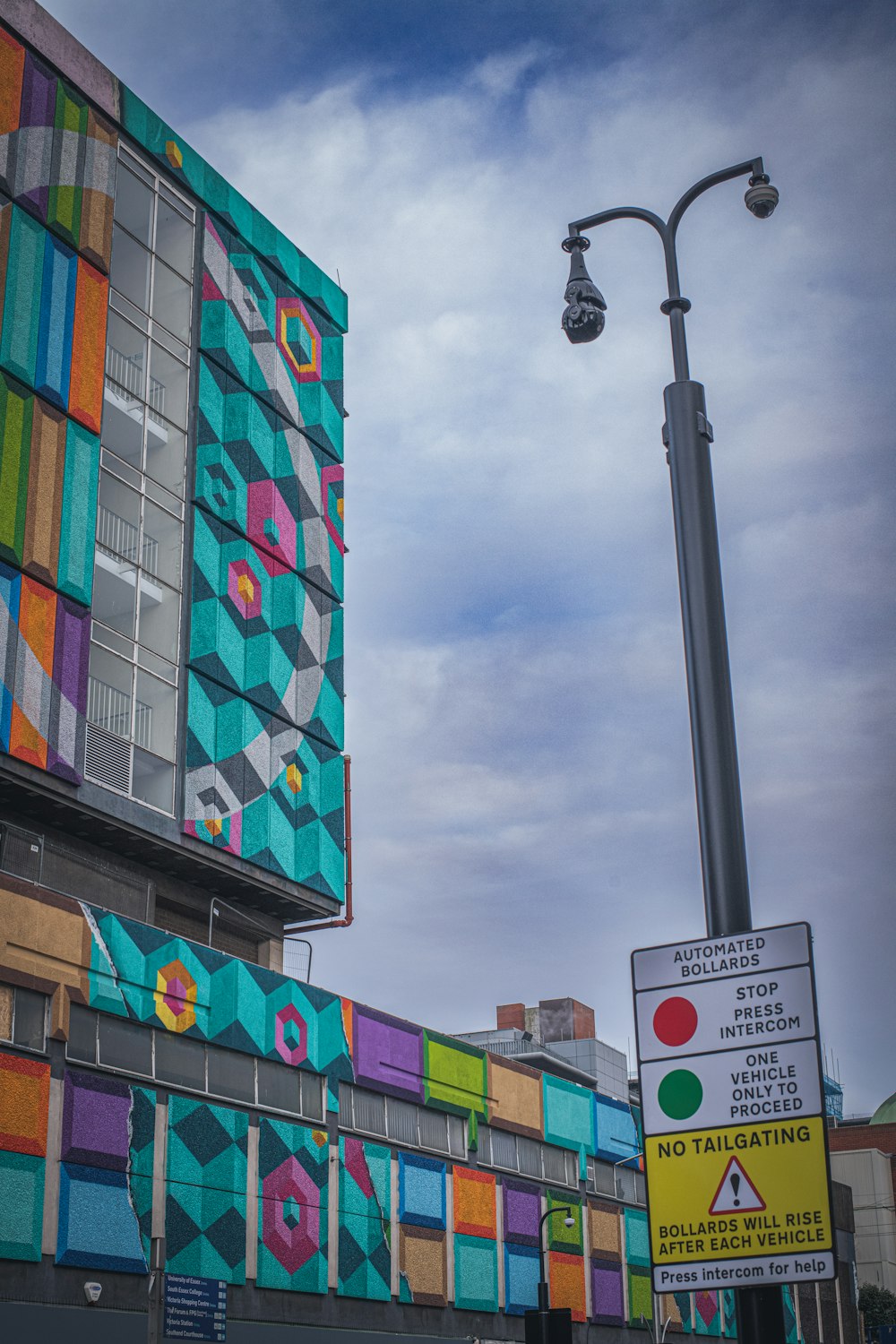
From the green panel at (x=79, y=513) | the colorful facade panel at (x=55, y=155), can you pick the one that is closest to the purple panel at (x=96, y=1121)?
the green panel at (x=79, y=513)

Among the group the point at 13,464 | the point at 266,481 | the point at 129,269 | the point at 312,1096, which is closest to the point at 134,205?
the point at 129,269

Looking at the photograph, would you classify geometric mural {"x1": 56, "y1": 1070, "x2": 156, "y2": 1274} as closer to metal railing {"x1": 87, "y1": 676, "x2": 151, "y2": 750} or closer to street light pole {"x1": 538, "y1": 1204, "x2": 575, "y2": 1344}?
street light pole {"x1": 538, "y1": 1204, "x2": 575, "y2": 1344}

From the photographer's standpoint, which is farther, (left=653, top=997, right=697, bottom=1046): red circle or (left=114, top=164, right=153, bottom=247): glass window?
(left=114, top=164, right=153, bottom=247): glass window

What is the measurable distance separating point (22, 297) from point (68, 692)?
11416 millimetres

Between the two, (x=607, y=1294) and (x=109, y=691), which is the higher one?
(x=109, y=691)

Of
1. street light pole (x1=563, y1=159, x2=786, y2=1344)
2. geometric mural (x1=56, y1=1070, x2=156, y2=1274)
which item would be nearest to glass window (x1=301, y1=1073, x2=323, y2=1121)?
geometric mural (x1=56, y1=1070, x2=156, y2=1274)

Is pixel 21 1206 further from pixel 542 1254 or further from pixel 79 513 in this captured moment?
pixel 542 1254

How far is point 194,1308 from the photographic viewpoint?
27484 mm

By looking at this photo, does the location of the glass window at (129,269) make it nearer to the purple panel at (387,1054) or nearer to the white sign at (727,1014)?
the purple panel at (387,1054)

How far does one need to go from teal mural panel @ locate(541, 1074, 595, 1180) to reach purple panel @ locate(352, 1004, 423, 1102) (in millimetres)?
8892

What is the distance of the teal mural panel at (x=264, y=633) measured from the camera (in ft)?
162

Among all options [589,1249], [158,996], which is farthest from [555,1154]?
[158,996]

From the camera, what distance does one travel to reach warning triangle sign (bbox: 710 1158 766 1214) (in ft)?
27.5

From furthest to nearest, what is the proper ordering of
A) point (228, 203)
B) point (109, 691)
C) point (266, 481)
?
point (228, 203), point (266, 481), point (109, 691)
